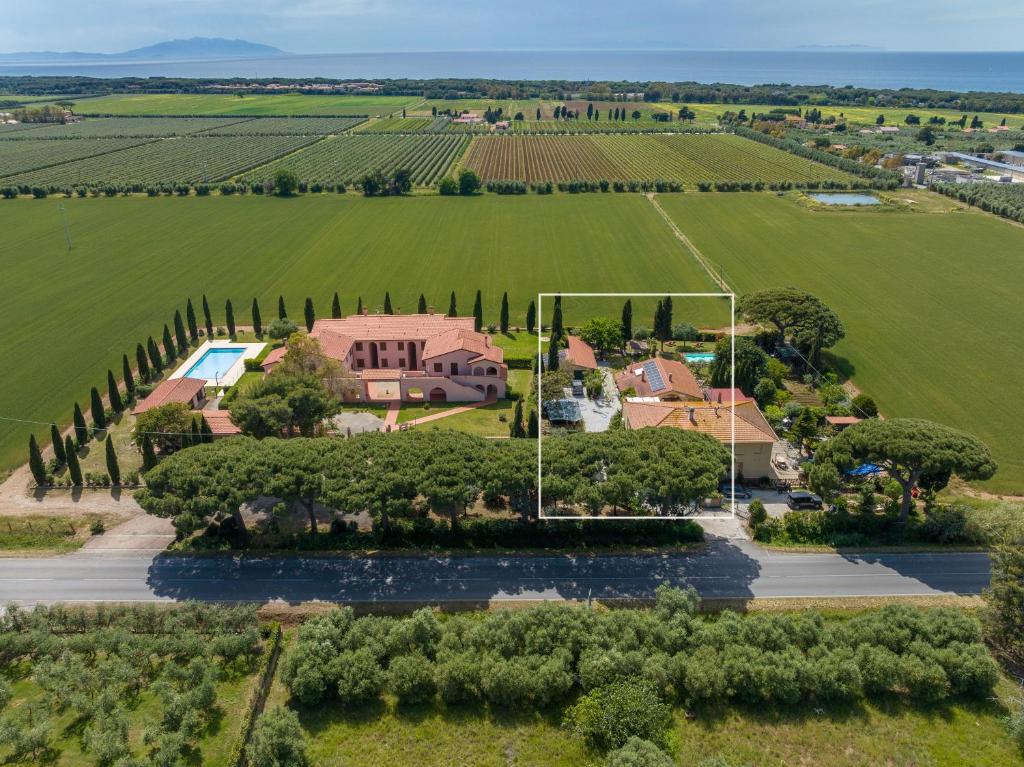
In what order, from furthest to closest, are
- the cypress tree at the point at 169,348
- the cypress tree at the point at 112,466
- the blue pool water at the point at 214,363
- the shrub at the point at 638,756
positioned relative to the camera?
1. the cypress tree at the point at 169,348
2. the blue pool water at the point at 214,363
3. the cypress tree at the point at 112,466
4. the shrub at the point at 638,756

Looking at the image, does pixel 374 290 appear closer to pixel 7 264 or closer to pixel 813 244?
pixel 7 264

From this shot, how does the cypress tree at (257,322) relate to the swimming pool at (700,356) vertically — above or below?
above

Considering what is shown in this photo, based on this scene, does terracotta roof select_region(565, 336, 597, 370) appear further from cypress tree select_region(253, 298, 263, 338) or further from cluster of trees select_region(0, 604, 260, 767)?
cluster of trees select_region(0, 604, 260, 767)

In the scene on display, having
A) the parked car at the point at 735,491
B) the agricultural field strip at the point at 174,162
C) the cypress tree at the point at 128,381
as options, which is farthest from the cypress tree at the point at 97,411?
the agricultural field strip at the point at 174,162

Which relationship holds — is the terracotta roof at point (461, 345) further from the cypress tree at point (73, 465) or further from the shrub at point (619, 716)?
the shrub at point (619, 716)

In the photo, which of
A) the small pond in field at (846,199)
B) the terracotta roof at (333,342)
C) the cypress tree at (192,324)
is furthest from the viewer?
the small pond in field at (846,199)

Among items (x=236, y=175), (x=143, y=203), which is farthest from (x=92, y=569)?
Answer: (x=236, y=175)
